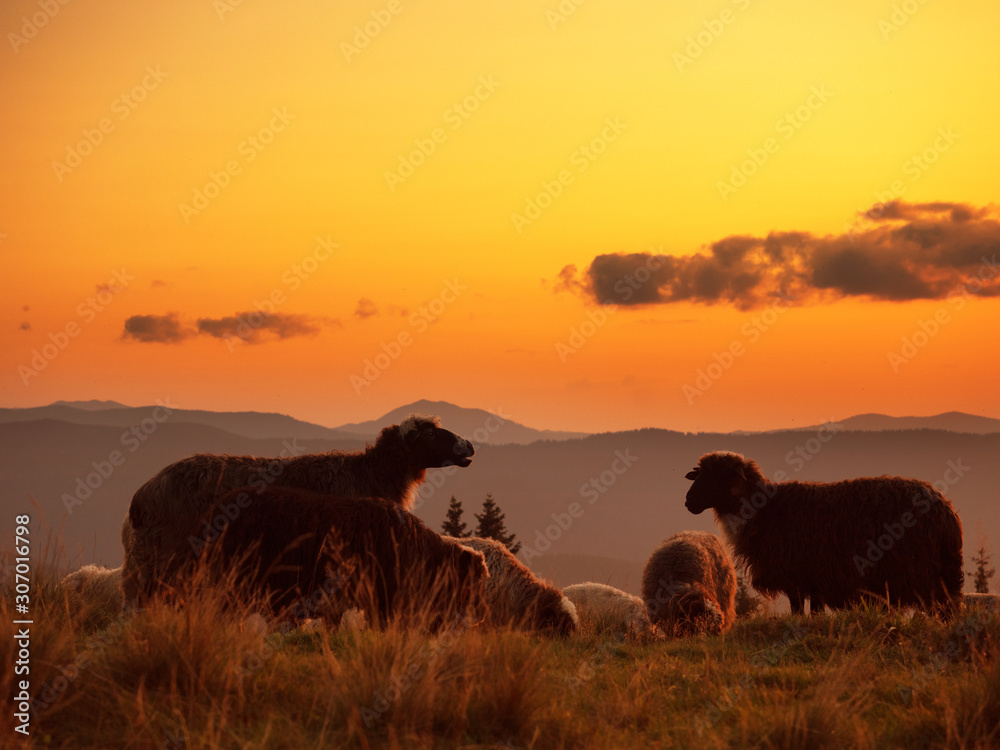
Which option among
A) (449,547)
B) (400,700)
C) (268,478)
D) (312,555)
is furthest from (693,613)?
(400,700)

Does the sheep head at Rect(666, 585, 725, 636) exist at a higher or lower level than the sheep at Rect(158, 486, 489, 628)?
lower

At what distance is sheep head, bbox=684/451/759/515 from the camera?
45.4ft

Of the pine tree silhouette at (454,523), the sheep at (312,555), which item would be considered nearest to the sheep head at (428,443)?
the sheep at (312,555)

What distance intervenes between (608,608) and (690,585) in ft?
11.2

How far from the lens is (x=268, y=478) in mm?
11594

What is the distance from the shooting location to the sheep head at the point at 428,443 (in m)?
13.8

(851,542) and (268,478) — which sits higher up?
(268,478)

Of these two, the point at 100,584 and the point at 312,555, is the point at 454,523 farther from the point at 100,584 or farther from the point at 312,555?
the point at 312,555

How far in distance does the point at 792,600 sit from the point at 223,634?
9486 millimetres

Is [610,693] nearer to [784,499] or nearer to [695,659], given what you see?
[695,659]

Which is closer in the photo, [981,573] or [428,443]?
[428,443]

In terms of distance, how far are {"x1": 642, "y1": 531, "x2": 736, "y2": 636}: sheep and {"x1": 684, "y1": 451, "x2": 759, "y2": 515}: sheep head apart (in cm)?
76

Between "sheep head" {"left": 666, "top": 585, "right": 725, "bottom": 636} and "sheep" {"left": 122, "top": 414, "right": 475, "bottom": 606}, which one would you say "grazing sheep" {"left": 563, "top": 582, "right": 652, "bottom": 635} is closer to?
"sheep head" {"left": 666, "top": 585, "right": 725, "bottom": 636}

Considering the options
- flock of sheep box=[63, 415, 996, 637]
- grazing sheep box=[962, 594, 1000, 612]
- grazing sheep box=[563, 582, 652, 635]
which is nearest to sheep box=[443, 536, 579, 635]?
flock of sheep box=[63, 415, 996, 637]
